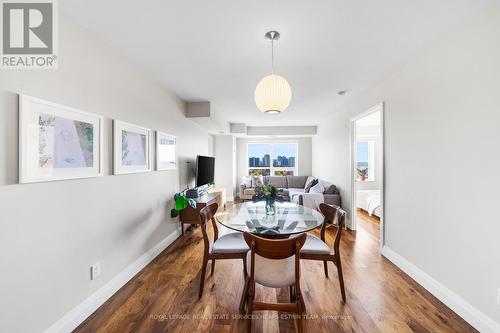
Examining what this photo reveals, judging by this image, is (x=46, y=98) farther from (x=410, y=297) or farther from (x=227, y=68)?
(x=410, y=297)

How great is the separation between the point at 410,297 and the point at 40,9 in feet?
12.6

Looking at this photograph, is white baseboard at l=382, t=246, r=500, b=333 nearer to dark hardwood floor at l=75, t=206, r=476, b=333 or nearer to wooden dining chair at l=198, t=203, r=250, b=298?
dark hardwood floor at l=75, t=206, r=476, b=333

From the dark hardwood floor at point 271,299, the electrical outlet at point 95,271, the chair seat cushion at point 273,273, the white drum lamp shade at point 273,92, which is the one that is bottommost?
the dark hardwood floor at point 271,299

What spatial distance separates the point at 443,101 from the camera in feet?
6.25

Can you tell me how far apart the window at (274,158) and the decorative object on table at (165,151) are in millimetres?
4317

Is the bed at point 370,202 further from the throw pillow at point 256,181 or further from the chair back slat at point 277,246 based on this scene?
the chair back slat at point 277,246

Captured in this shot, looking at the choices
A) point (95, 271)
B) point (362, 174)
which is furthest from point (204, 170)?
point (362, 174)

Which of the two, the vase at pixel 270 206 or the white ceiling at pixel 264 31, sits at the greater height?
the white ceiling at pixel 264 31

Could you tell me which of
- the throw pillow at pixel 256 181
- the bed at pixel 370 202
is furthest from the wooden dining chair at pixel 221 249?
the throw pillow at pixel 256 181

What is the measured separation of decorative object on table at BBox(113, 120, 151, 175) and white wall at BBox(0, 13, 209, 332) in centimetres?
7

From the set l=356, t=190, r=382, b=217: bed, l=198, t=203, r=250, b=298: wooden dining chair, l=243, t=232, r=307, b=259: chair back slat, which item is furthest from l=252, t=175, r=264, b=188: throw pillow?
l=243, t=232, r=307, b=259: chair back slat

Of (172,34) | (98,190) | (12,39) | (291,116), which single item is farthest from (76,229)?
(291,116)

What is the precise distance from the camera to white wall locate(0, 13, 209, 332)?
48.8 inches

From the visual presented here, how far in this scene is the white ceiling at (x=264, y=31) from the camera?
58.4 inches
